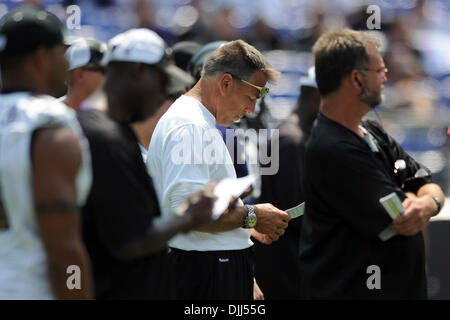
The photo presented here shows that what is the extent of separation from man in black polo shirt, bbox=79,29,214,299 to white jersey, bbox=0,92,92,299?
0.33ft

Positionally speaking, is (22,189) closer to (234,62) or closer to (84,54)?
(234,62)

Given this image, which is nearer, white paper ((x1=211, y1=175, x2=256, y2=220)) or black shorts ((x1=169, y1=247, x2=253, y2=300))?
white paper ((x1=211, y1=175, x2=256, y2=220))

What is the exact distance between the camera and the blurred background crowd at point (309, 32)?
984cm

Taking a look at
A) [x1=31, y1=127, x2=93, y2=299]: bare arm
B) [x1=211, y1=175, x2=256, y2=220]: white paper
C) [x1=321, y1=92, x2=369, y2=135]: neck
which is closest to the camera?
[x1=31, y1=127, x2=93, y2=299]: bare arm

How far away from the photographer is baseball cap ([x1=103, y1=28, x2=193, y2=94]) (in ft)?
10.1

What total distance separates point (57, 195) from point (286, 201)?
327 cm

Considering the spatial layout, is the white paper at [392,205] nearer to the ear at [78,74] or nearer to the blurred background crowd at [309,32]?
the ear at [78,74]

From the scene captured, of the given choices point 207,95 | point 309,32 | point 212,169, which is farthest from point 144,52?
point 309,32

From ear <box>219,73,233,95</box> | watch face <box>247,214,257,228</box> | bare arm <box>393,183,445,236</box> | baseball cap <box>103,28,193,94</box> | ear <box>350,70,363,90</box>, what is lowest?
watch face <box>247,214,257,228</box>

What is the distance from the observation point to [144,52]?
308 cm

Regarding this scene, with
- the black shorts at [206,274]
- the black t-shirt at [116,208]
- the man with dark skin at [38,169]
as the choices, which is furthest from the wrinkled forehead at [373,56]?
the man with dark skin at [38,169]

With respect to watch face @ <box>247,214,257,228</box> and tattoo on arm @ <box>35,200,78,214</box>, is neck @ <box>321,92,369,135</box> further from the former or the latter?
tattoo on arm @ <box>35,200,78,214</box>

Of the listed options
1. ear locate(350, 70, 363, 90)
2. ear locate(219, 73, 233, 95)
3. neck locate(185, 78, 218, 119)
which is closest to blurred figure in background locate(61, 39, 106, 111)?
neck locate(185, 78, 218, 119)
